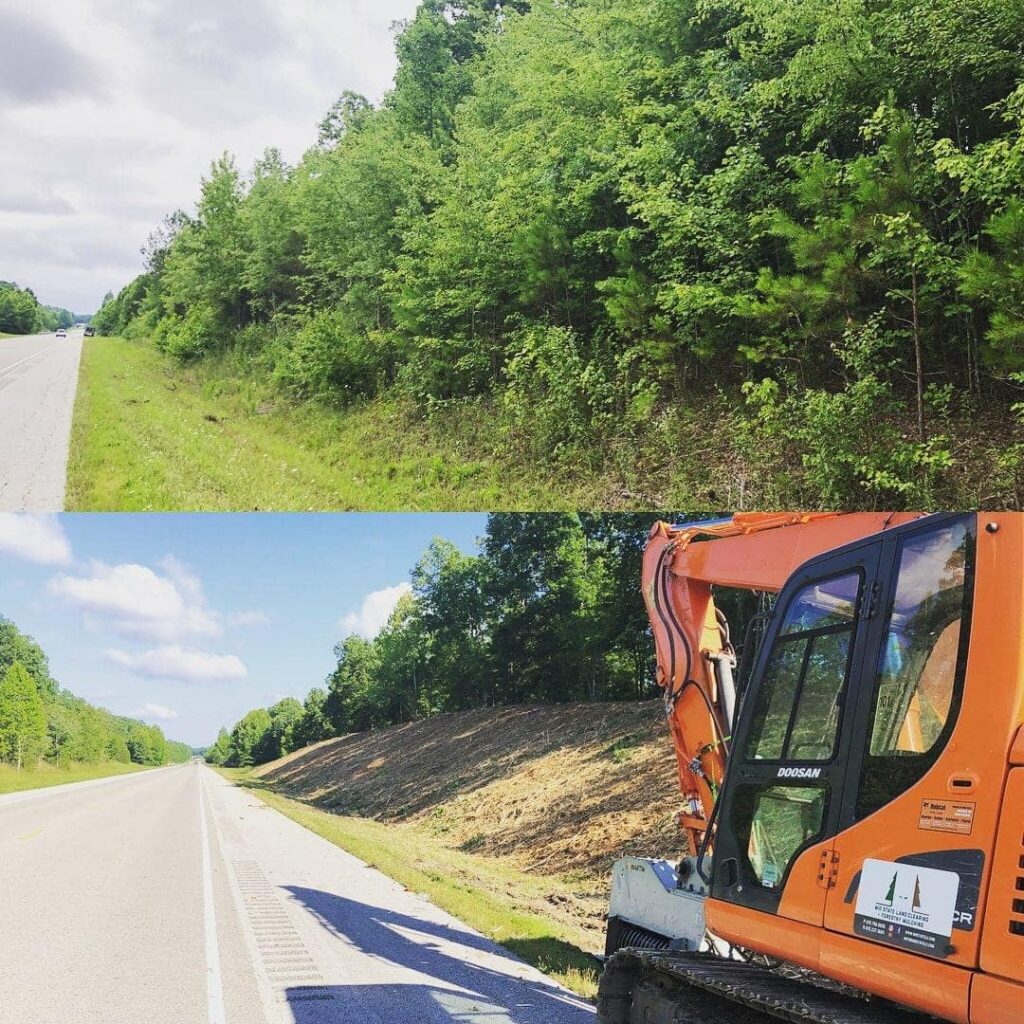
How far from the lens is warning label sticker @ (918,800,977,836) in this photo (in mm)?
3447

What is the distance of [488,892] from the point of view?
13.1 metres

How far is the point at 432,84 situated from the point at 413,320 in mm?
14895

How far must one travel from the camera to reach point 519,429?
52.9 feet

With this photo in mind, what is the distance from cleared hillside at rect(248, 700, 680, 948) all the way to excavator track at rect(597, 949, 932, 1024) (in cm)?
472

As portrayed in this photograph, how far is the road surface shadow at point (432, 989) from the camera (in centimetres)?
679

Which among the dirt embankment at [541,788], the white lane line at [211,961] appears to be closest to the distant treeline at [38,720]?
the dirt embankment at [541,788]

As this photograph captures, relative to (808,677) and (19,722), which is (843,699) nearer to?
(808,677)

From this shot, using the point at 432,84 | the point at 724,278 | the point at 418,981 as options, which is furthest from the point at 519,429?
the point at 432,84

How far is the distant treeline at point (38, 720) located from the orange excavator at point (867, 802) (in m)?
65.2

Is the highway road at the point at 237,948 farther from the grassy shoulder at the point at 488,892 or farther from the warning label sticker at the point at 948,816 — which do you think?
the warning label sticker at the point at 948,816

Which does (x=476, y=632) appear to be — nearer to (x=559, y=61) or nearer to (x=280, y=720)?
(x=559, y=61)

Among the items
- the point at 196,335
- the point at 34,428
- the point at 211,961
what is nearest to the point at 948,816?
the point at 211,961

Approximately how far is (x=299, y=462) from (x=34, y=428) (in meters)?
5.00

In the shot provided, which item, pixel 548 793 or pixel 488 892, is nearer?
pixel 488 892
